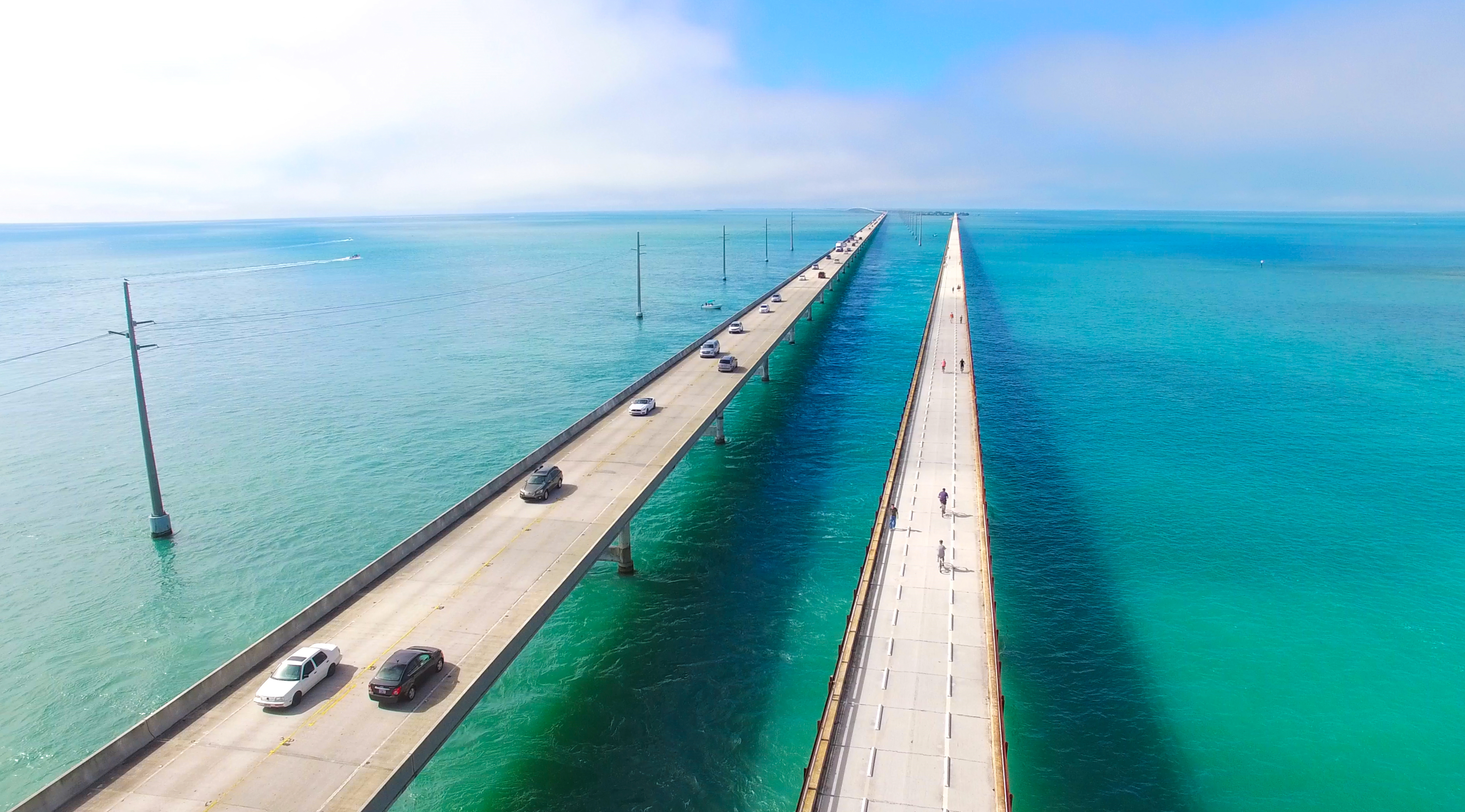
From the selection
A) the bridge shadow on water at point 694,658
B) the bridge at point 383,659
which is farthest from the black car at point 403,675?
the bridge shadow on water at point 694,658

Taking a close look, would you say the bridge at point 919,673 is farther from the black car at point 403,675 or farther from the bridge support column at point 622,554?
the bridge support column at point 622,554

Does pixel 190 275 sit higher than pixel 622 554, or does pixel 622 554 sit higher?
pixel 190 275

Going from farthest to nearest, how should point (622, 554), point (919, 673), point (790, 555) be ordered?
point (790, 555), point (622, 554), point (919, 673)

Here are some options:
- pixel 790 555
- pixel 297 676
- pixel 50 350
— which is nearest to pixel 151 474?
pixel 297 676

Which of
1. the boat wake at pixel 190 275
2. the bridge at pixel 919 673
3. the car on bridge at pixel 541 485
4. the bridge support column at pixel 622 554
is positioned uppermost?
the boat wake at pixel 190 275

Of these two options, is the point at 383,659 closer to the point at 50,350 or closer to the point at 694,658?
the point at 694,658

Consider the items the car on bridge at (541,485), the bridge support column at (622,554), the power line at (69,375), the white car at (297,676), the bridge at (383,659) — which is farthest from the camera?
the power line at (69,375)
